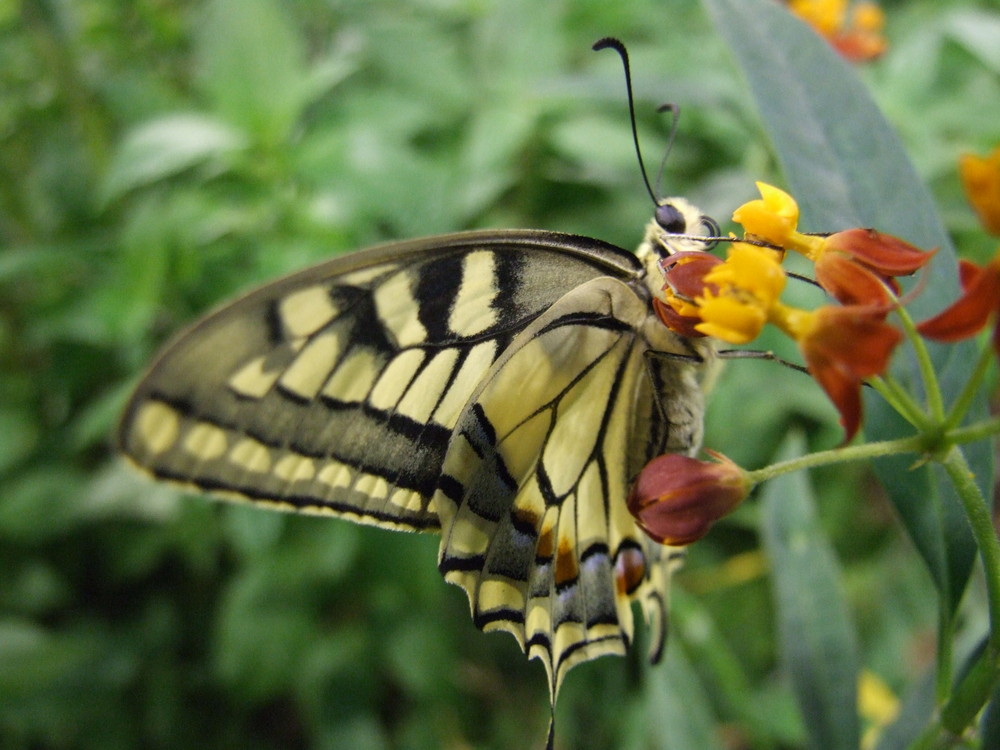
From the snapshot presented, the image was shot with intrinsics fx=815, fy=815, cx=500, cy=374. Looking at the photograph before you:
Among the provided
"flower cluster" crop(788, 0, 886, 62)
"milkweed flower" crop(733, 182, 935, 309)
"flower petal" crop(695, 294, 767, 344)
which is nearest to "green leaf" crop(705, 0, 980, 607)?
"milkweed flower" crop(733, 182, 935, 309)

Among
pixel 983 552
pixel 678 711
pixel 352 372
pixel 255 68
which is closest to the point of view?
pixel 983 552

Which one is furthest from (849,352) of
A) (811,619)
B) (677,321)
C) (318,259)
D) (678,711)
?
(318,259)

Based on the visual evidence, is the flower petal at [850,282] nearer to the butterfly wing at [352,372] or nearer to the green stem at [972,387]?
the green stem at [972,387]

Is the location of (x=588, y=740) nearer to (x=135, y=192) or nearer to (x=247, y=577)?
(x=247, y=577)

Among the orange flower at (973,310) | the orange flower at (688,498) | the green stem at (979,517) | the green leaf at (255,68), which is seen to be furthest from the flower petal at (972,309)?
the green leaf at (255,68)

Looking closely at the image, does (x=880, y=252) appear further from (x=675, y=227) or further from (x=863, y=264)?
(x=675, y=227)

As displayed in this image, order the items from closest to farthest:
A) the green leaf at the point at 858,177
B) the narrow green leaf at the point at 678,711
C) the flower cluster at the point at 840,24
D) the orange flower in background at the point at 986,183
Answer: the orange flower in background at the point at 986,183 → the green leaf at the point at 858,177 → the narrow green leaf at the point at 678,711 → the flower cluster at the point at 840,24
